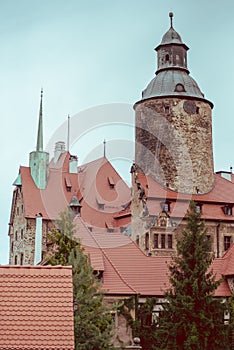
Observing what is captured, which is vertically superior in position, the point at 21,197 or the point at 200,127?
the point at 200,127

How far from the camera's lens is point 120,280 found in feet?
107

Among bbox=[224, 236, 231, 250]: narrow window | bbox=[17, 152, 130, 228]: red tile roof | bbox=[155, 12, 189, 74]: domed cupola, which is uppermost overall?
bbox=[155, 12, 189, 74]: domed cupola

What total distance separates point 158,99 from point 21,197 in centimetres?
1275

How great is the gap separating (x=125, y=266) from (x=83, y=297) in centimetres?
1070

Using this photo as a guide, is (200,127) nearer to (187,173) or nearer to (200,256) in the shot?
(187,173)

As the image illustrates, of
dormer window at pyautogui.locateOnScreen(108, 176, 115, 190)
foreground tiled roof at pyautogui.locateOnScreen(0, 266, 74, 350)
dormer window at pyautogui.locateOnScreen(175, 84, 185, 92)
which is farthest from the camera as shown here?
dormer window at pyautogui.locateOnScreen(108, 176, 115, 190)

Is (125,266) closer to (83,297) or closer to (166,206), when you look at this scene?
(83,297)

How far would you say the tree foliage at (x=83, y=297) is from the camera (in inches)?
909

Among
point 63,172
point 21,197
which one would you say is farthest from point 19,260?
point 63,172

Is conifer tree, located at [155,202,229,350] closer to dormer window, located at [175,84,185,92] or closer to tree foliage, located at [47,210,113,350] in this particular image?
tree foliage, located at [47,210,113,350]

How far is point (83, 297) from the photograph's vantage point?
23562mm

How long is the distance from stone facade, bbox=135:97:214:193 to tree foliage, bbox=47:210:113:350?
24258mm

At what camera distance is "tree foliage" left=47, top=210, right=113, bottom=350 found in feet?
75.7

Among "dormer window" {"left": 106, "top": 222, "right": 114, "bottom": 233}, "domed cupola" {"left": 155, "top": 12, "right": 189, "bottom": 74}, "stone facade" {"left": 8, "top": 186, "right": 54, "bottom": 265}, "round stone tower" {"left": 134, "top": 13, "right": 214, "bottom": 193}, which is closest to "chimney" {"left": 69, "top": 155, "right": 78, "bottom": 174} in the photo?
"stone facade" {"left": 8, "top": 186, "right": 54, "bottom": 265}
